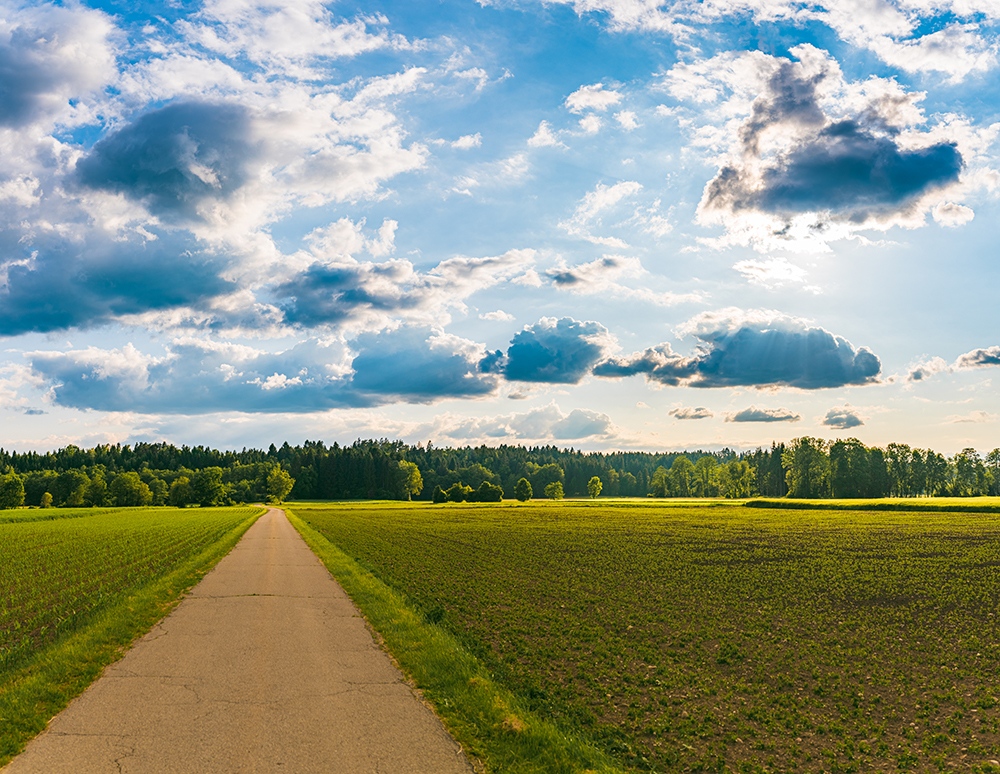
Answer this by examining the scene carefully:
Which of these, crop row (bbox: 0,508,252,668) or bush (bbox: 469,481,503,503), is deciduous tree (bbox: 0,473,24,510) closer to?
crop row (bbox: 0,508,252,668)

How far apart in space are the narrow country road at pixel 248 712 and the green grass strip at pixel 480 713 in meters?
0.34

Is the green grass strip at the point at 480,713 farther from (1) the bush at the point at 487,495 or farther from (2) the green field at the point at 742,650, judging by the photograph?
(1) the bush at the point at 487,495

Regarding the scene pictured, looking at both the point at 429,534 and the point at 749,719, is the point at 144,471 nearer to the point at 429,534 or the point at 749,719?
the point at 429,534

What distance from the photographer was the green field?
8.85 metres

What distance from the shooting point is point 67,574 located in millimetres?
26516

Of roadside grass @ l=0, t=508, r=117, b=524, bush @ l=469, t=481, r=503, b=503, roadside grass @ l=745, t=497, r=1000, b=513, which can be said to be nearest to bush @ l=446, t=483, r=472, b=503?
bush @ l=469, t=481, r=503, b=503

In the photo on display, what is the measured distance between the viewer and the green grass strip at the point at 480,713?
7359 millimetres

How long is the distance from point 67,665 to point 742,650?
1420 cm

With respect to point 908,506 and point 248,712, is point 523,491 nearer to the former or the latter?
point 908,506

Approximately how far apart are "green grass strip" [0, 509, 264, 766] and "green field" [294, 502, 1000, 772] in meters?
7.24

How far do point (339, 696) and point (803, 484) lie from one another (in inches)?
6459

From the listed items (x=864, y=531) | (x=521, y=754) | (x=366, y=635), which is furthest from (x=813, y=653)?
(x=864, y=531)

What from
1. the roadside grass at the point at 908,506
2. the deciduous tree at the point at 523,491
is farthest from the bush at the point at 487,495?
the roadside grass at the point at 908,506

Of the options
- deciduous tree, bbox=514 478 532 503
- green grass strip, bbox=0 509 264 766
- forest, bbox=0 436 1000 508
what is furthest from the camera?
deciduous tree, bbox=514 478 532 503
